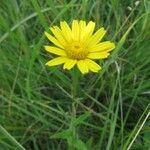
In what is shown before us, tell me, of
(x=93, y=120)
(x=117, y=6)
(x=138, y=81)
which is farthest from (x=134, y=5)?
(x=93, y=120)

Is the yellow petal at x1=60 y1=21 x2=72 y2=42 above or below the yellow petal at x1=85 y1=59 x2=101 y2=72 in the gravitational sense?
above

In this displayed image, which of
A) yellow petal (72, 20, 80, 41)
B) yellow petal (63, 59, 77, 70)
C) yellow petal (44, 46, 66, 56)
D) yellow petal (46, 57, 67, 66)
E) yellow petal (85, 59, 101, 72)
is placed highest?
yellow petal (72, 20, 80, 41)

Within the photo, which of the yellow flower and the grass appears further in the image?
the grass

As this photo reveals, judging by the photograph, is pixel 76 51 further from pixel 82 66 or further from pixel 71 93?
pixel 71 93

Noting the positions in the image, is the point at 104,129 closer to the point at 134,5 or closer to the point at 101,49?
the point at 101,49

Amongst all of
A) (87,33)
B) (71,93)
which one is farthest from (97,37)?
(71,93)
